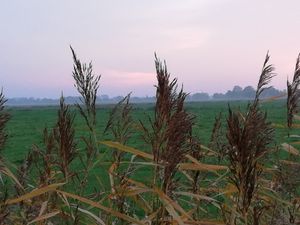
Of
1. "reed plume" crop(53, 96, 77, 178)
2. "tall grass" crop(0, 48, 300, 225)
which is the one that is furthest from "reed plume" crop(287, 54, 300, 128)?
"reed plume" crop(53, 96, 77, 178)

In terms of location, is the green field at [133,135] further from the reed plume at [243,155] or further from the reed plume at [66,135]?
the reed plume at [243,155]

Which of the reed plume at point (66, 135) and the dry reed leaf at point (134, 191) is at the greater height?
the reed plume at point (66, 135)

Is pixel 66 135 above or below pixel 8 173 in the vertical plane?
above

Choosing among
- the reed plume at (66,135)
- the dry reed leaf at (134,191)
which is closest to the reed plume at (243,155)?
the dry reed leaf at (134,191)

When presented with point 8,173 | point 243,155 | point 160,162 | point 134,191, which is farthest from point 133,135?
point 243,155

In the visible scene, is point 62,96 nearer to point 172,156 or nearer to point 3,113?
point 3,113

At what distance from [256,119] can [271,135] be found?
8.7 inches

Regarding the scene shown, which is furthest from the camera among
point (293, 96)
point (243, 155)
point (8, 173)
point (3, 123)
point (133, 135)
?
point (293, 96)

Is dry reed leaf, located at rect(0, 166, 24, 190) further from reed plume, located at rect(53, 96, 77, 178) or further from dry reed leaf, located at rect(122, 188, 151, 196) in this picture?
dry reed leaf, located at rect(122, 188, 151, 196)

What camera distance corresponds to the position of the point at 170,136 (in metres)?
1.73

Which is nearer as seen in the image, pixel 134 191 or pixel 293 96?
pixel 134 191

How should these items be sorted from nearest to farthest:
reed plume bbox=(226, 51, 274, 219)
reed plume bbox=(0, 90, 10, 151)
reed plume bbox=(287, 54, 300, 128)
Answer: reed plume bbox=(226, 51, 274, 219)
reed plume bbox=(0, 90, 10, 151)
reed plume bbox=(287, 54, 300, 128)

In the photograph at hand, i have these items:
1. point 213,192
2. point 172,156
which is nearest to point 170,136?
point 172,156

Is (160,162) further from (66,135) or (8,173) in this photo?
(8,173)
